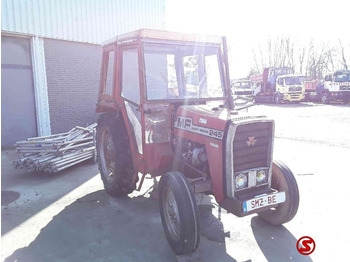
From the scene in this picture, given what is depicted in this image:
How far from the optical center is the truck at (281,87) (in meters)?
22.5

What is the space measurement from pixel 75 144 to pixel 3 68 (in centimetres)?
372

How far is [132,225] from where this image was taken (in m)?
3.96

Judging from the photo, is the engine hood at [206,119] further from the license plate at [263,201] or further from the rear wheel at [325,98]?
the rear wheel at [325,98]

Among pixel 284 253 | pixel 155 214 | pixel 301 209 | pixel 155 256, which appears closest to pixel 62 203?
pixel 155 214

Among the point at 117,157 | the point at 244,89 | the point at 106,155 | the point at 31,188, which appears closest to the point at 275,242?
the point at 117,157

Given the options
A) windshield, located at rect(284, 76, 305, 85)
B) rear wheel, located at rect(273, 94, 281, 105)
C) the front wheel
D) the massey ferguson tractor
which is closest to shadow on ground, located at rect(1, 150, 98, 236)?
the massey ferguson tractor

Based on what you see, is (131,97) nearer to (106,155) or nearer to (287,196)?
(106,155)

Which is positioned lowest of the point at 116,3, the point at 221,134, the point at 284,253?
the point at 284,253

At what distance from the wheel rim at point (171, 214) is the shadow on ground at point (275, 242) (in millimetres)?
1020

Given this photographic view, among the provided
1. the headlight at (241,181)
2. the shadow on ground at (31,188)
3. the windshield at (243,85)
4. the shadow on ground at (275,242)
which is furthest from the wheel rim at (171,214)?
the windshield at (243,85)

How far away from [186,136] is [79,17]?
7709 mm

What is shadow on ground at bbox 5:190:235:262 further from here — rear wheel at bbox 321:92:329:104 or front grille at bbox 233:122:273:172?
rear wheel at bbox 321:92:329:104

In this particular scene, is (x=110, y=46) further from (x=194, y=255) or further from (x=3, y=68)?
(x=3, y=68)

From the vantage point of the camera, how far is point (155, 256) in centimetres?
326
